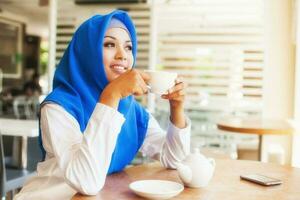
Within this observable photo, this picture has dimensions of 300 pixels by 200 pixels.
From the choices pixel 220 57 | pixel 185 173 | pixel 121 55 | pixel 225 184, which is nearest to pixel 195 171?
pixel 185 173

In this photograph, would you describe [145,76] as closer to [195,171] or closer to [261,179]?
[195,171]

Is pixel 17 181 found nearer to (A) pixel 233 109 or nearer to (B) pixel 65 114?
(B) pixel 65 114

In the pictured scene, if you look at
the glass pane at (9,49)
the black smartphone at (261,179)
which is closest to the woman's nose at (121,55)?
the black smartphone at (261,179)

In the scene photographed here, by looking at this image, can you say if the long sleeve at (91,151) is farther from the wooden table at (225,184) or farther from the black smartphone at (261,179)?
the black smartphone at (261,179)

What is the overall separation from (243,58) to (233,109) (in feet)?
2.46

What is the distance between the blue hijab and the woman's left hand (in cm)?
14

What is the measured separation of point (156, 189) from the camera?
3.57 ft

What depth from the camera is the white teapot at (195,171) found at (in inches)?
44.0

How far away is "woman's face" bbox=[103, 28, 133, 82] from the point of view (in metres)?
1.31

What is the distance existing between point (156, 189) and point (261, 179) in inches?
14.3

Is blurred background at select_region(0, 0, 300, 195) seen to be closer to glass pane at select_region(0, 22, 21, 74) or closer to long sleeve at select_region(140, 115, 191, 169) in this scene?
long sleeve at select_region(140, 115, 191, 169)

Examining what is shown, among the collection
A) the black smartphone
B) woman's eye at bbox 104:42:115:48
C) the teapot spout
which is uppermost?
woman's eye at bbox 104:42:115:48

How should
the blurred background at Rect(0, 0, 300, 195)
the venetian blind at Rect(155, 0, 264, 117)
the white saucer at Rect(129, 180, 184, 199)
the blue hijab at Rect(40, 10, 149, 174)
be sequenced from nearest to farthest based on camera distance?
the white saucer at Rect(129, 180, 184, 199)
the blue hijab at Rect(40, 10, 149, 174)
the blurred background at Rect(0, 0, 300, 195)
the venetian blind at Rect(155, 0, 264, 117)

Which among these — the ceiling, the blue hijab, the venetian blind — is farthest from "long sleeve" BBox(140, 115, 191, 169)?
the ceiling
